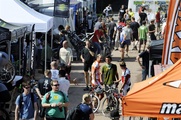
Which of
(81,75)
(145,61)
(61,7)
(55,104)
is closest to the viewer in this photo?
(55,104)

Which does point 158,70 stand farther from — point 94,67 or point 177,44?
point 94,67

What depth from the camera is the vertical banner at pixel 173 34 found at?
961 cm

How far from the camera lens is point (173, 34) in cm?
966

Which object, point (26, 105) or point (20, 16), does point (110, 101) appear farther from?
point (20, 16)

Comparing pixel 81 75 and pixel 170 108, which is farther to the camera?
pixel 81 75

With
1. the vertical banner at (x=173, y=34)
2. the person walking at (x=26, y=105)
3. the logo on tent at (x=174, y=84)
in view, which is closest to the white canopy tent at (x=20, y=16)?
the person walking at (x=26, y=105)

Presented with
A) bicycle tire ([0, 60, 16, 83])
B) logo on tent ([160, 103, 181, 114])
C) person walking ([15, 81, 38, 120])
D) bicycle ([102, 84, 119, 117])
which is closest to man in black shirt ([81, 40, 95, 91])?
bicycle ([102, 84, 119, 117])

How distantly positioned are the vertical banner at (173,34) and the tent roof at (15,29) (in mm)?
6595

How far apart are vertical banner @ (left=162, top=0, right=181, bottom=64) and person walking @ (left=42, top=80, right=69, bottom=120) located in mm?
2317

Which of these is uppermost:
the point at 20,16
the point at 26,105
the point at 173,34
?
the point at 20,16

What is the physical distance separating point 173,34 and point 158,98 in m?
2.87

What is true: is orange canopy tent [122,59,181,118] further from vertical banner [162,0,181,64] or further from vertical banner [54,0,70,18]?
vertical banner [54,0,70,18]

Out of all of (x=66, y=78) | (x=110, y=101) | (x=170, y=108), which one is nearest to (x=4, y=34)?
(x=66, y=78)

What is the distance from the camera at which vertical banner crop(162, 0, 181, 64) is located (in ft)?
31.5
